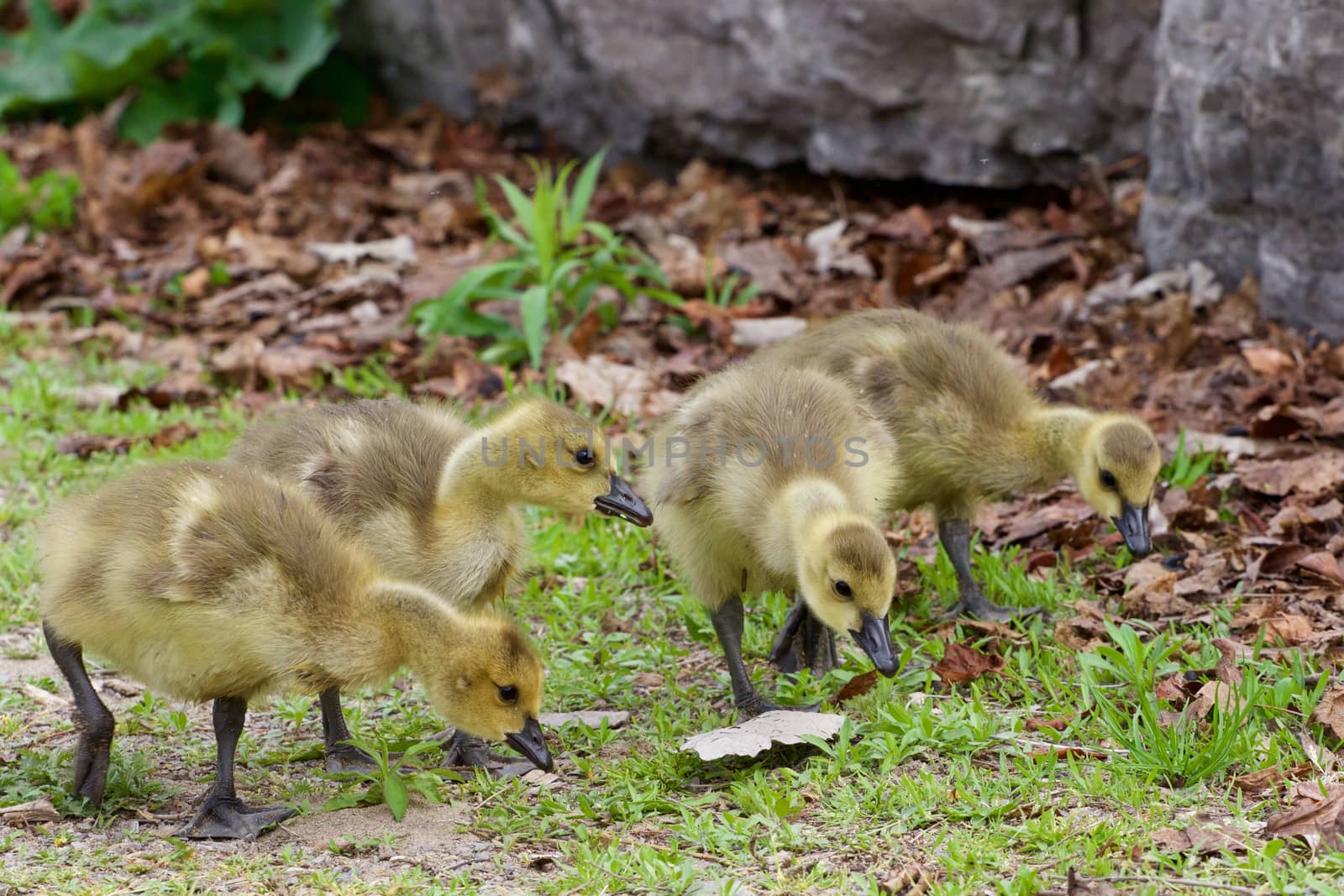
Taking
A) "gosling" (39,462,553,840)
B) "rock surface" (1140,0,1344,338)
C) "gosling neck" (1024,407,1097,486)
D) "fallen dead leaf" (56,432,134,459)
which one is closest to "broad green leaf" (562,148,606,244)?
"fallen dead leaf" (56,432,134,459)

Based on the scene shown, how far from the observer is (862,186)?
9.39m

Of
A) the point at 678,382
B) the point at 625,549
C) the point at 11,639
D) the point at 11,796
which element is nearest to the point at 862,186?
the point at 678,382

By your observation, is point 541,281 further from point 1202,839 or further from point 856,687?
point 1202,839

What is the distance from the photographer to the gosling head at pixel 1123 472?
5012mm

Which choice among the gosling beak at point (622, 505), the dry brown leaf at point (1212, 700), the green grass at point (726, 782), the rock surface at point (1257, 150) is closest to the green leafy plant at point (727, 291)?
the rock surface at point (1257, 150)

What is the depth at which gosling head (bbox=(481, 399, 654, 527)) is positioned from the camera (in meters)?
4.47

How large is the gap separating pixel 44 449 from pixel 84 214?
361 cm

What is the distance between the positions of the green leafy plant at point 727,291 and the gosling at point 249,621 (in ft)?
13.3

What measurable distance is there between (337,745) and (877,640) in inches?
62.2

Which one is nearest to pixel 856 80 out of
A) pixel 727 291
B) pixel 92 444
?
pixel 727 291

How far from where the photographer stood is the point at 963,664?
4.66 metres

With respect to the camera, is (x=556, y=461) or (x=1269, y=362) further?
(x=1269, y=362)

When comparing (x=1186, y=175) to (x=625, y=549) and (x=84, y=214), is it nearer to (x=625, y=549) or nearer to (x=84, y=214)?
(x=625, y=549)

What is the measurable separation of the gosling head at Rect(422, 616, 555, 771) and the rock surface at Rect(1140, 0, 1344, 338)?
4.69m
